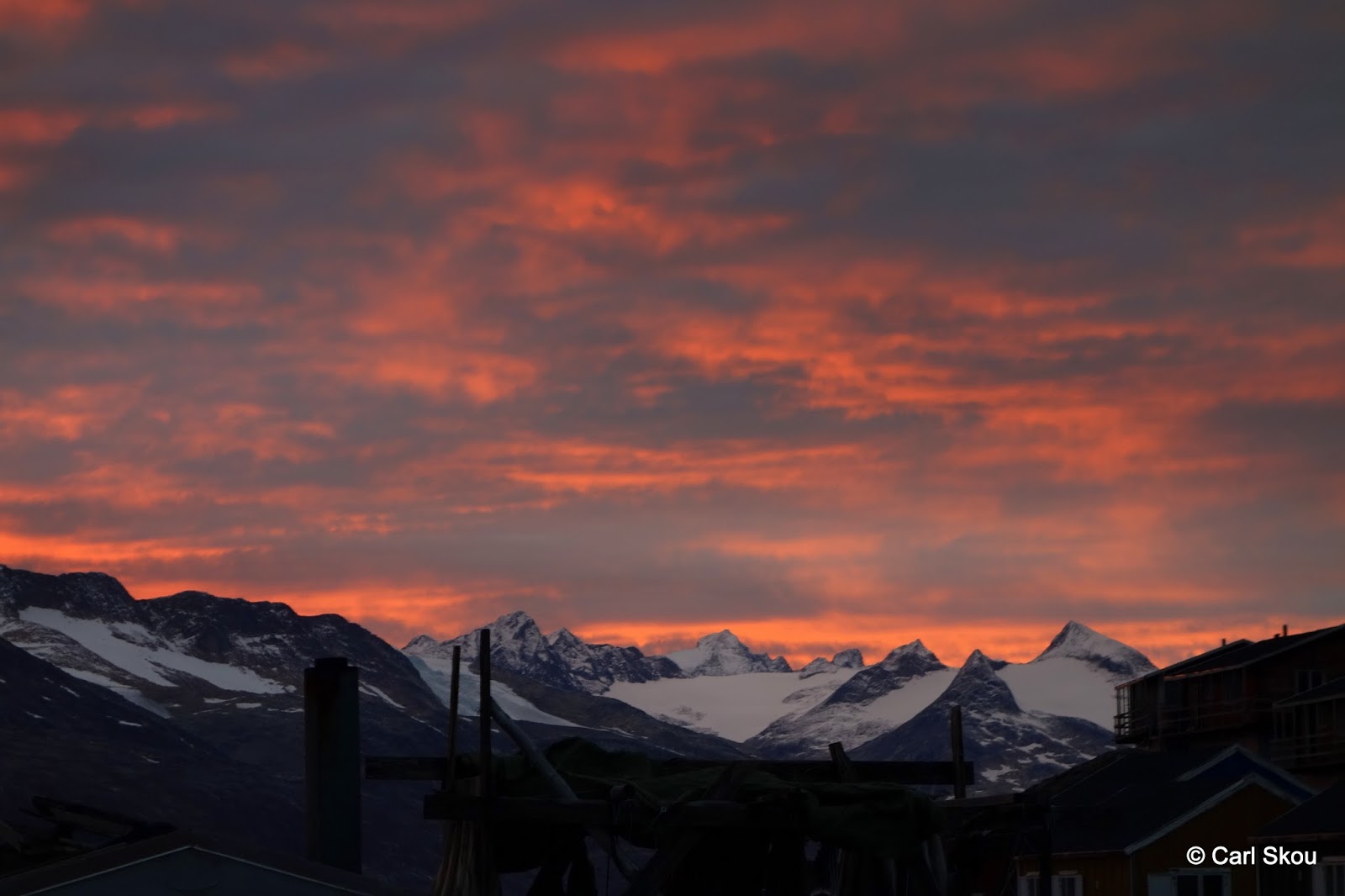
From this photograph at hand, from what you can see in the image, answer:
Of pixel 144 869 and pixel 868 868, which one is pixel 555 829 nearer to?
pixel 868 868

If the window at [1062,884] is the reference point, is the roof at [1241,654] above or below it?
above

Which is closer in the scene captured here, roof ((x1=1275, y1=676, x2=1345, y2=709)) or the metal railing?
roof ((x1=1275, y1=676, x2=1345, y2=709))

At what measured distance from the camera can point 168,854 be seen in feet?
69.8

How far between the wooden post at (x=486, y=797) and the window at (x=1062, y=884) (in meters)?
46.7

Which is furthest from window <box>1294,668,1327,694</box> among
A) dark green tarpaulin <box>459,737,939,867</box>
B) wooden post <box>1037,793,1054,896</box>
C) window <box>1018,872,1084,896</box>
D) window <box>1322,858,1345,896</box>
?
dark green tarpaulin <box>459,737,939,867</box>

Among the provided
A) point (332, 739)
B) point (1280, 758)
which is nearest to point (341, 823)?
point (332, 739)

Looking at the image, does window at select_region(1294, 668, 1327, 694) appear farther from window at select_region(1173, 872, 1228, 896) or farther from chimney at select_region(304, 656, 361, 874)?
chimney at select_region(304, 656, 361, 874)

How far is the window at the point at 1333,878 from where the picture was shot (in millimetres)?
58438

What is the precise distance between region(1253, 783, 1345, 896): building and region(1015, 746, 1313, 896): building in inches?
75.5

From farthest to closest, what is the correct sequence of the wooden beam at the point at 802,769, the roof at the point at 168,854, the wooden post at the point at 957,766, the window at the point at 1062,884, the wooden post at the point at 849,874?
the window at the point at 1062,884, the wooden post at the point at 957,766, the wooden beam at the point at 802,769, the wooden post at the point at 849,874, the roof at the point at 168,854

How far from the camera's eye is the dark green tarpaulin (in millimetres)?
22516

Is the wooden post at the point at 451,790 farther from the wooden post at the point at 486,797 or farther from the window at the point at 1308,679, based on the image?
the window at the point at 1308,679

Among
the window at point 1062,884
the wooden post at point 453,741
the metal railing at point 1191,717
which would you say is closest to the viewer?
the wooden post at point 453,741

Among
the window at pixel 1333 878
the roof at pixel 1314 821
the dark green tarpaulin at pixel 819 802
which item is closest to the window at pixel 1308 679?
the roof at pixel 1314 821
